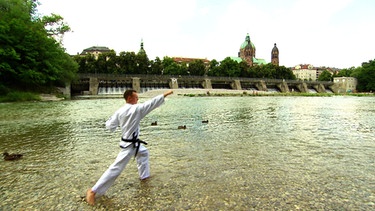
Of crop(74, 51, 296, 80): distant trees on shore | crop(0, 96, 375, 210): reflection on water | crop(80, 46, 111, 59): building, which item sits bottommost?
crop(0, 96, 375, 210): reflection on water

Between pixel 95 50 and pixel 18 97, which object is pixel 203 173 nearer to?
pixel 18 97

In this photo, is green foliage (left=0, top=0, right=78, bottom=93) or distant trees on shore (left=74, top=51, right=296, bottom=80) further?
distant trees on shore (left=74, top=51, right=296, bottom=80)

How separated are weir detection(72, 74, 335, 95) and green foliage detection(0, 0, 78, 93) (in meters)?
11.6

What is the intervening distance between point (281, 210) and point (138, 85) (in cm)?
6641

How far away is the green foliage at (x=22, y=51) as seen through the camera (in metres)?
32.7

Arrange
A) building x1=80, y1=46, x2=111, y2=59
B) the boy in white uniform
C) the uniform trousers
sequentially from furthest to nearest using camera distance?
1. building x1=80, y1=46, x2=111, y2=59
2. the boy in white uniform
3. the uniform trousers

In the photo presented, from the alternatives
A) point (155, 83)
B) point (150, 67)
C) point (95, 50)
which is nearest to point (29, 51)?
point (155, 83)

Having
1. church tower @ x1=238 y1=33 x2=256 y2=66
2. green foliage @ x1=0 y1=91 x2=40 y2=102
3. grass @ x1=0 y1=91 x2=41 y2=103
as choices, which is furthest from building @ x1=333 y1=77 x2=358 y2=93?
green foliage @ x1=0 y1=91 x2=40 y2=102

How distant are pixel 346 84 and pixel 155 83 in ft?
295

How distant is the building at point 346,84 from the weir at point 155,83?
21902mm

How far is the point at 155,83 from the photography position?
76500mm

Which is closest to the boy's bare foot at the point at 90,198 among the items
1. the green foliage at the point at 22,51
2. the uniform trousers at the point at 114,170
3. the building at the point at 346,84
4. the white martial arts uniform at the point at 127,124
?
the uniform trousers at the point at 114,170

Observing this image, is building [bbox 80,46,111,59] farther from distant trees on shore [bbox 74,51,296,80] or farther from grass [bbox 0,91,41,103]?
grass [bbox 0,91,41,103]

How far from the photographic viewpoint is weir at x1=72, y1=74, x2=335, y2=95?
6488cm
